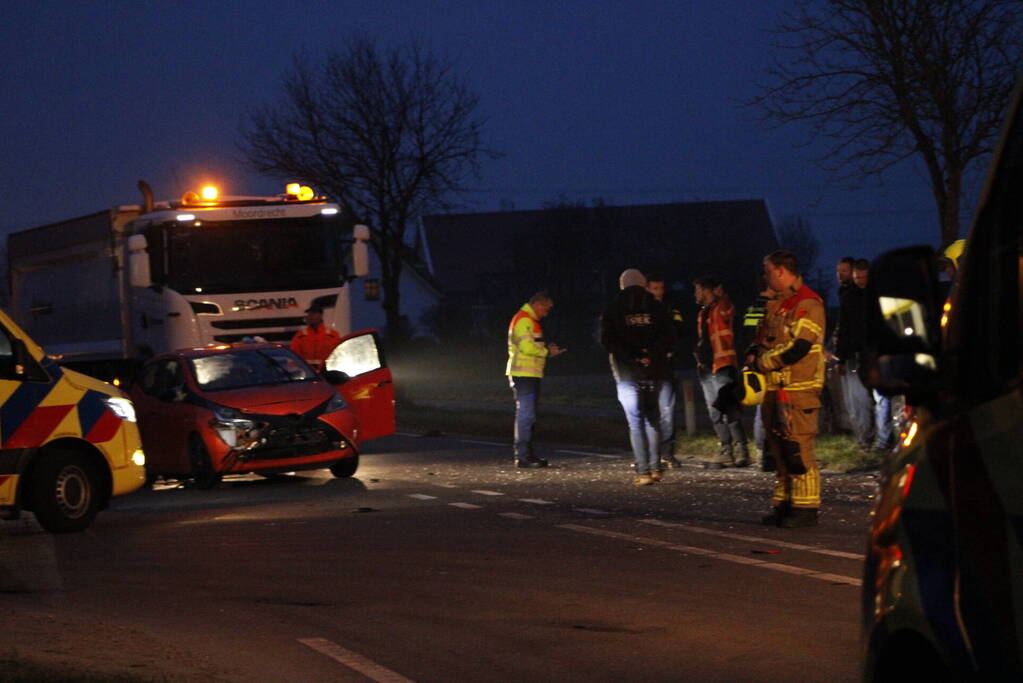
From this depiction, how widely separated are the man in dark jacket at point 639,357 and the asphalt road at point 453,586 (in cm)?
36

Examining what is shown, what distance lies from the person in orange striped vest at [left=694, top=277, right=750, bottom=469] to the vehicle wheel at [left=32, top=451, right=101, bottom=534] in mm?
6458

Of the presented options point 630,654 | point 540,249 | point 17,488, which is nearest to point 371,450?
point 17,488

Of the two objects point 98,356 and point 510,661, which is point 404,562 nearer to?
point 510,661

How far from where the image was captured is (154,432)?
16.7m

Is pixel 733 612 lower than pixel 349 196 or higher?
lower

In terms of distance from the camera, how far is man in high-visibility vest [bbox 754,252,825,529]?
37.8 ft

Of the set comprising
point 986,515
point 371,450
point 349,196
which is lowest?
point 371,450

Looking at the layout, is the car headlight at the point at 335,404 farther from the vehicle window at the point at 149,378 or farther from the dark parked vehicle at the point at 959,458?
the dark parked vehicle at the point at 959,458

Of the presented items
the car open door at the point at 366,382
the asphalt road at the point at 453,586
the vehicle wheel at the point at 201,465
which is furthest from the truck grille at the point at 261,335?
the asphalt road at the point at 453,586

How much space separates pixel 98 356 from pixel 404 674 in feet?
55.9

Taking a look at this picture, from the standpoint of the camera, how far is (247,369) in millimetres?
17062

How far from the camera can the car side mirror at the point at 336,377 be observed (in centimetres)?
1744

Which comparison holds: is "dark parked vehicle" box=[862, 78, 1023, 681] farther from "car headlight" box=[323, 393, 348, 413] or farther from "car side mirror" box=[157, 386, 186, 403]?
"car side mirror" box=[157, 386, 186, 403]

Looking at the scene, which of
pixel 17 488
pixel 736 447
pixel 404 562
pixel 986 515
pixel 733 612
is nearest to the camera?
pixel 986 515
